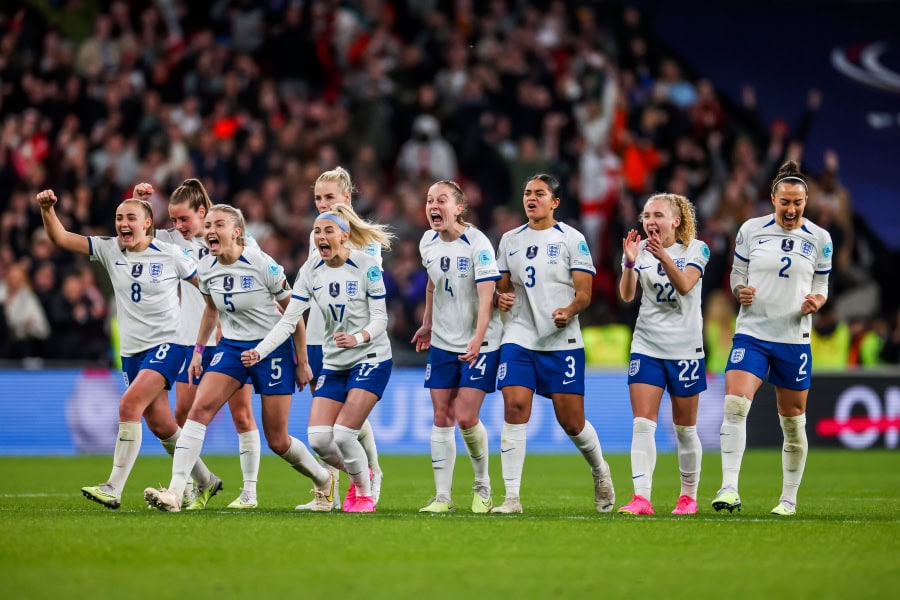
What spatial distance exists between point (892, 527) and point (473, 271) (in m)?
3.50

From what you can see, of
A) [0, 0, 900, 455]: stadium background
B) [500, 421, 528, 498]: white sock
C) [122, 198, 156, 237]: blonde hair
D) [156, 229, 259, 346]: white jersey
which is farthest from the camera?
[0, 0, 900, 455]: stadium background

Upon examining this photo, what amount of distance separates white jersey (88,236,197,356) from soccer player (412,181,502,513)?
1985 millimetres

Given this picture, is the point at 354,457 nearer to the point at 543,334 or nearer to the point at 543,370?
the point at 543,370

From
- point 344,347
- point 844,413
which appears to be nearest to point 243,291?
point 344,347

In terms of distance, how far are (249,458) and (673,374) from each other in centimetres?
341

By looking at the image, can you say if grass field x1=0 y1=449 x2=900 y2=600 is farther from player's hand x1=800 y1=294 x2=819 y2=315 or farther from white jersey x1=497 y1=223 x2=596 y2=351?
player's hand x1=800 y1=294 x2=819 y2=315

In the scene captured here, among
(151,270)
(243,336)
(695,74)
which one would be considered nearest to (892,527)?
(243,336)

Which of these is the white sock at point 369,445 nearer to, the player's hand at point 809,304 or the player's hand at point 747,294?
the player's hand at point 747,294

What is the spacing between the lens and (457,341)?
10523 millimetres

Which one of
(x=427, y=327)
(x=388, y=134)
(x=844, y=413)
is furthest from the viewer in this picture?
(x=388, y=134)

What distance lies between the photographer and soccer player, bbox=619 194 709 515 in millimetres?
10273

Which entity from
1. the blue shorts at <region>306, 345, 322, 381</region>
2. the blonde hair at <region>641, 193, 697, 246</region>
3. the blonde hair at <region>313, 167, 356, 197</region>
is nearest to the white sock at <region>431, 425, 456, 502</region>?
the blue shorts at <region>306, 345, 322, 381</region>

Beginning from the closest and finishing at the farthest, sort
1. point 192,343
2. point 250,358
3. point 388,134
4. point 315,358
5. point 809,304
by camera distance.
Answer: point 250,358 < point 809,304 < point 192,343 < point 315,358 < point 388,134

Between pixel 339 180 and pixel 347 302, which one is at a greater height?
pixel 339 180
